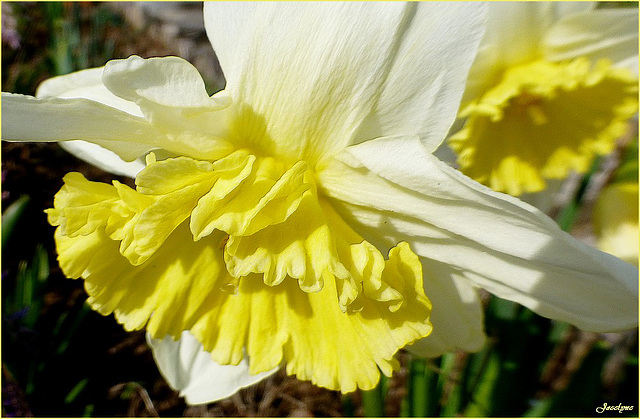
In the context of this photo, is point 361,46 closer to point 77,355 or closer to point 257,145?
point 257,145

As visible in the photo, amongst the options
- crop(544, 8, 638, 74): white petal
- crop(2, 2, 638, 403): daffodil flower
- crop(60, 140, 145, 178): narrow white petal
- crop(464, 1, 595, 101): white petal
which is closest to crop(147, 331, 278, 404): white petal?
crop(2, 2, 638, 403): daffodil flower

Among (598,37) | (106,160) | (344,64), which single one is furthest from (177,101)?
(598,37)

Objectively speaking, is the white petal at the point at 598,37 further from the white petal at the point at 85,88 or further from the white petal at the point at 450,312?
the white petal at the point at 85,88

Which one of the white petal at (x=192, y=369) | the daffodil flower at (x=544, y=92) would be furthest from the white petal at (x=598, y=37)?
the white petal at (x=192, y=369)

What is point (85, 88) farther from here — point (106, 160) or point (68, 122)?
point (68, 122)

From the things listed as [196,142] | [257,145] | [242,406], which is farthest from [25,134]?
[242,406]

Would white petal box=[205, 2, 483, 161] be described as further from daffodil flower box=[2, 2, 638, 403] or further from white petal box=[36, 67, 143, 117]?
white petal box=[36, 67, 143, 117]
